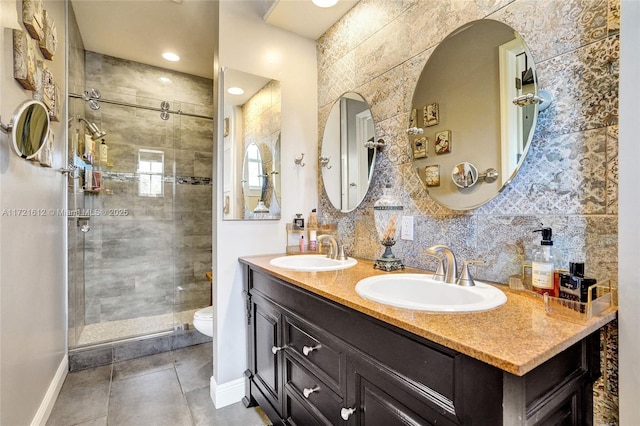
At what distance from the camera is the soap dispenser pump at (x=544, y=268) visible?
951 millimetres

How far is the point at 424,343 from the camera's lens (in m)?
0.77

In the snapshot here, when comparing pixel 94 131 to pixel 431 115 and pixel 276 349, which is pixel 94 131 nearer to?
pixel 276 349

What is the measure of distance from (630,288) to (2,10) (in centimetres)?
234

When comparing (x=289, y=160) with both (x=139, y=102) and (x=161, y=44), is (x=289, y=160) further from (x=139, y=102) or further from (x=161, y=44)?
(x=139, y=102)

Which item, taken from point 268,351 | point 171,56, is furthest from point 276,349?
point 171,56

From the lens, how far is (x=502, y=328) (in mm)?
743

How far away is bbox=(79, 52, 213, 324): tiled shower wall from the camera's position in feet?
9.25

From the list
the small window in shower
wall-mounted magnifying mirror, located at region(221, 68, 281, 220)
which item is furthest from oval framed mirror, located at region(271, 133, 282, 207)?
the small window in shower

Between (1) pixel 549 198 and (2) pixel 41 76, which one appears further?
(2) pixel 41 76

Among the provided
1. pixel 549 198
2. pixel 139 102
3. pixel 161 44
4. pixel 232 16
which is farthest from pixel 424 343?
pixel 139 102

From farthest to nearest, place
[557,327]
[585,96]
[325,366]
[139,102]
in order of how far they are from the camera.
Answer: [139,102] → [325,366] → [585,96] → [557,327]

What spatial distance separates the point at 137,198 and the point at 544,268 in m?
3.23

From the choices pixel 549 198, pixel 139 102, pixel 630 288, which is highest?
pixel 139 102

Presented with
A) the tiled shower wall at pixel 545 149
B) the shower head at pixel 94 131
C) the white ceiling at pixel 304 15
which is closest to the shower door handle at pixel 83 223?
the shower head at pixel 94 131
